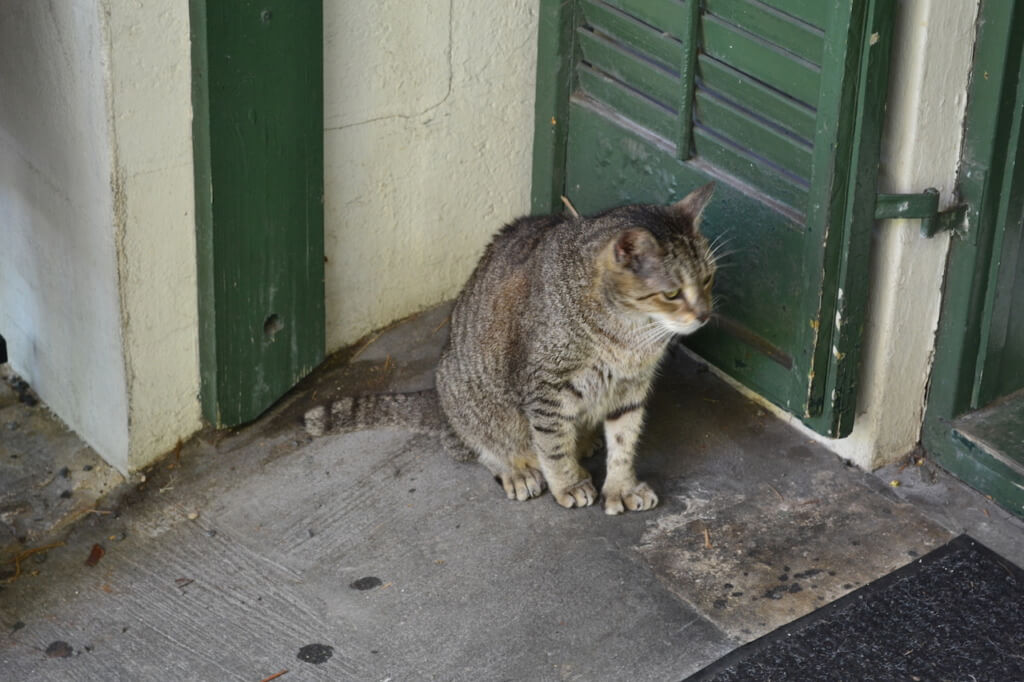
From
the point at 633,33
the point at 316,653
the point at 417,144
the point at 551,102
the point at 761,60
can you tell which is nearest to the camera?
the point at 316,653

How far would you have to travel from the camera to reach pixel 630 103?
477 cm

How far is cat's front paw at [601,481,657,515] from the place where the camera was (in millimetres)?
4375

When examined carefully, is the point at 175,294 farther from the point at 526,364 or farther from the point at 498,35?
the point at 498,35

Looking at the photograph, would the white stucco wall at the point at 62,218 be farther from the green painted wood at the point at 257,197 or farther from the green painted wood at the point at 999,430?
the green painted wood at the point at 999,430

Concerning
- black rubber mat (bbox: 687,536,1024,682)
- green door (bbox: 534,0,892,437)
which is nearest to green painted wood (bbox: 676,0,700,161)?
green door (bbox: 534,0,892,437)

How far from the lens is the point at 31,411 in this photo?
490cm

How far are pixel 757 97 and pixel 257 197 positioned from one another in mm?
1553

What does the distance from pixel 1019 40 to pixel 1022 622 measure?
5.27ft

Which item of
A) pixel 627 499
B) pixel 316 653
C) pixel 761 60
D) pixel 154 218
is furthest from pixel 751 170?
pixel 316 653

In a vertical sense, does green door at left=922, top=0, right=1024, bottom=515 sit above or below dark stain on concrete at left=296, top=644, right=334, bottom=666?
above

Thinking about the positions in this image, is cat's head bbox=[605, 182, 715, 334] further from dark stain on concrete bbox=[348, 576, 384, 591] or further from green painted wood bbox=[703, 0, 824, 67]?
dark stain on concrete bbox=[348, 576, 384, 591]

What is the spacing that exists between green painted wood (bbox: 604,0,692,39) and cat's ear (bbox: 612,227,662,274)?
813 mm

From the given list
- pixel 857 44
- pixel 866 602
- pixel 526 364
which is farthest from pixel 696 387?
pixel 857 44

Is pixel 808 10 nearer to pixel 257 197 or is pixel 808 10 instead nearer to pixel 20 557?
pixel 257 197
